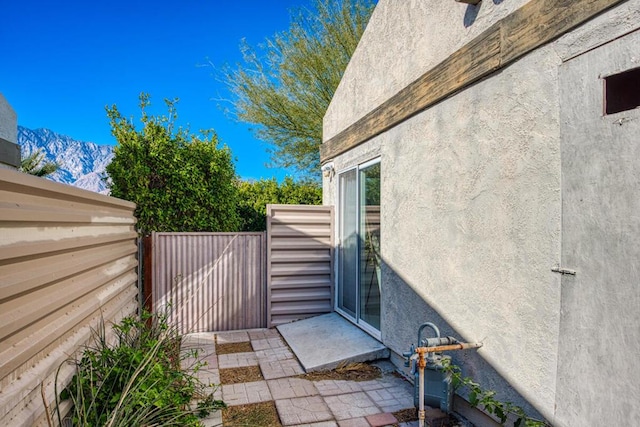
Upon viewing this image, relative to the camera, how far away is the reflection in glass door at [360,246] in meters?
5.40

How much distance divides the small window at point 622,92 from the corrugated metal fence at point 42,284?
3079mm

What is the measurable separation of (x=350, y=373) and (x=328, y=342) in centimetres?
83

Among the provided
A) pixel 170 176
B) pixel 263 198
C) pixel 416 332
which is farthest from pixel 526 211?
pixel 263 198

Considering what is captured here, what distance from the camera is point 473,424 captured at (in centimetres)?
336

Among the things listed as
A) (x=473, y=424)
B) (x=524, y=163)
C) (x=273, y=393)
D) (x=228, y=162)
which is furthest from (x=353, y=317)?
(x=524, y=163)

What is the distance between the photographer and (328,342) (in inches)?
215

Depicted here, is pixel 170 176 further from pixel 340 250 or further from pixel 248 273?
pixel 340 250

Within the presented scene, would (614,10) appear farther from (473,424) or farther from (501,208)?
(473,424)

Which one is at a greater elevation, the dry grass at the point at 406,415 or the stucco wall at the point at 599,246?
the stucco wall at the point at 599,246

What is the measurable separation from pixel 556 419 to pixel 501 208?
56.1 inches

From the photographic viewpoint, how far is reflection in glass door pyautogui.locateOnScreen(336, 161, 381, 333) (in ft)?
17.7

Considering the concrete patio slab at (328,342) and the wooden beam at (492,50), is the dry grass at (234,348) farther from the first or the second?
the wooden beam at (492,50)

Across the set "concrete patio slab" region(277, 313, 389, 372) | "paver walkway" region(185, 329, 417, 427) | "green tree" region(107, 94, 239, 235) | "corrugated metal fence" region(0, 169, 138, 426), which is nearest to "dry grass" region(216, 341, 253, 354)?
"paver walkway" region(185, 329, 417, 427)

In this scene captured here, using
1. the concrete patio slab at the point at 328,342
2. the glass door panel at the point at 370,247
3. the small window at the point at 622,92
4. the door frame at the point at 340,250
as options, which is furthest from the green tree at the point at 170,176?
the small window at the point at 622,92
